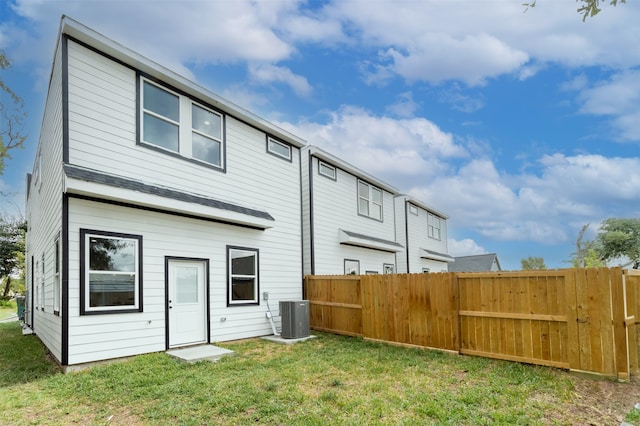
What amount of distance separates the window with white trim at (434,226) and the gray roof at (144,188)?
14.9 metres

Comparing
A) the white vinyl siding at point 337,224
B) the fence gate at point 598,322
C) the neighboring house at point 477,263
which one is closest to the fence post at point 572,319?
the fence gate at point 598,322

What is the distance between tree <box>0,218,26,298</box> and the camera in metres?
26.0

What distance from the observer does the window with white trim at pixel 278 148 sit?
11.1 metres

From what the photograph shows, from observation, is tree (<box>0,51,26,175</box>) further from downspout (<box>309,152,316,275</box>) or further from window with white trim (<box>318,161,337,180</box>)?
window with white trim (<box>318,161,337,180</box>)

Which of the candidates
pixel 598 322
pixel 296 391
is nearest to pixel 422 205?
pixel 598 322

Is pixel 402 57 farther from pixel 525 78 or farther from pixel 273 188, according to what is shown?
pixel 273 188

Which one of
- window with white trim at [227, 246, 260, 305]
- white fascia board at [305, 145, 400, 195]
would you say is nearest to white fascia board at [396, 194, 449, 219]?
white fascia board at [305, 145, 400, 195]

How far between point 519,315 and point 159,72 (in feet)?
28.6

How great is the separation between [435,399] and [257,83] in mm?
9802

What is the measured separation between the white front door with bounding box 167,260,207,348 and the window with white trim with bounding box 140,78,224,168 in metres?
2.60

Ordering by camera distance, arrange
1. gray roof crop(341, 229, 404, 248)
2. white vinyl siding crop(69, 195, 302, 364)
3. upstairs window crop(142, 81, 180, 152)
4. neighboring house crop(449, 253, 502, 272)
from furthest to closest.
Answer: neighboring house crop(449, 253, 502, 272)
gray roof crop(341, 229, 404, 248)
upstairs window crop(142, 81, 180, 152)
white vinyl siding crop(69, 195, 302, 364)

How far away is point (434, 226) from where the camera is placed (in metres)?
22.9

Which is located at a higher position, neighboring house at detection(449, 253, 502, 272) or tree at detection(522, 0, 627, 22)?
tree at detection(522, 0, 627, 22)

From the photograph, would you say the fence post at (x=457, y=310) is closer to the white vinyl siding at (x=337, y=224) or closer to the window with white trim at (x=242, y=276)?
the window with white trim at (x=242, y=276)
